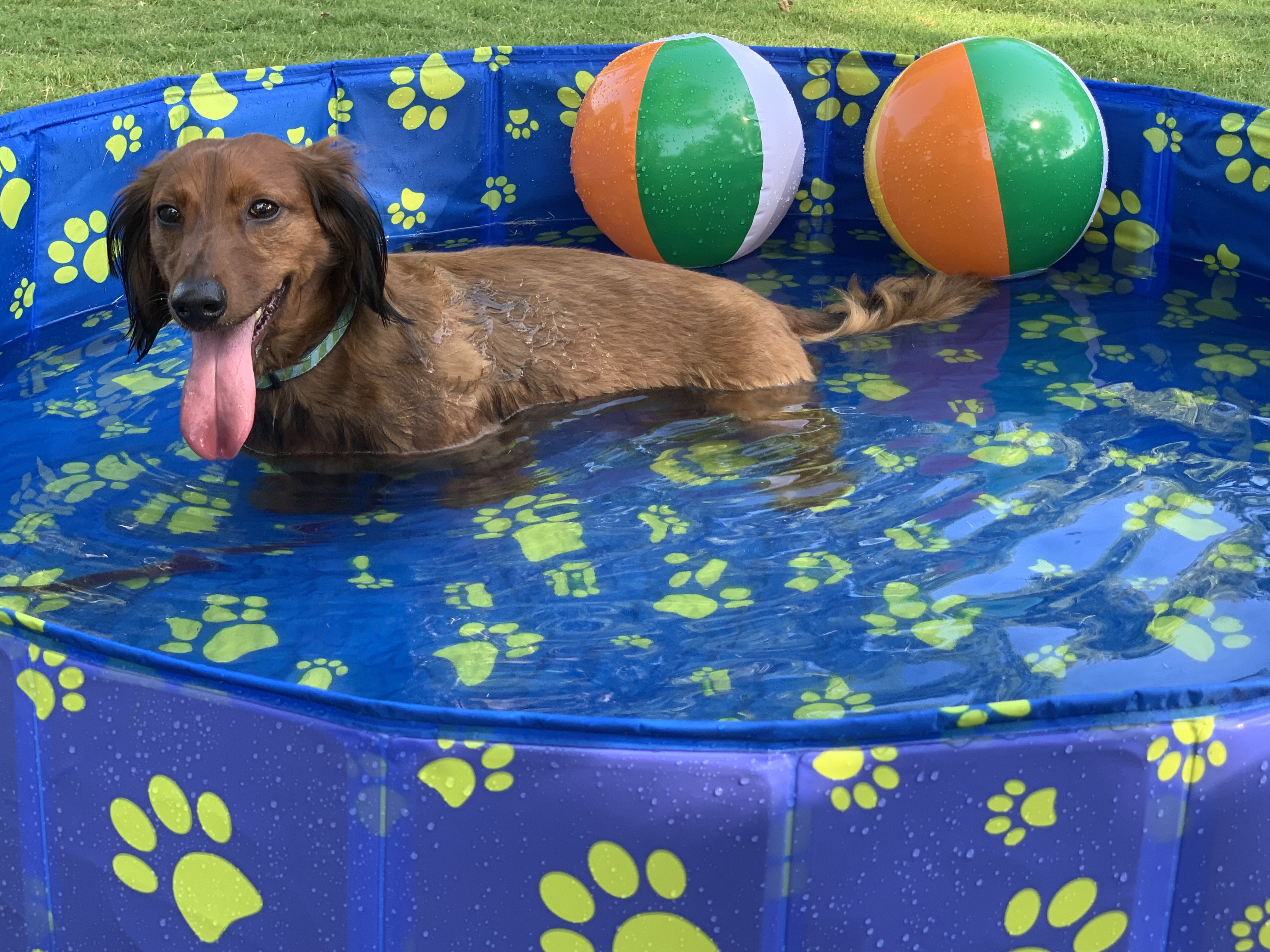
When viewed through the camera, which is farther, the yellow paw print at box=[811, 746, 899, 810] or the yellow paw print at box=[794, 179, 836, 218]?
the yellow paw print at box=[794, 179, 836, 218]

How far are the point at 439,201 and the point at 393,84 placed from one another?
0.54 m

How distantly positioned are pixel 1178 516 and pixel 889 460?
0.80 m

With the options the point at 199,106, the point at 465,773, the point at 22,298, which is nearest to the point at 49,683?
the point at 465,773

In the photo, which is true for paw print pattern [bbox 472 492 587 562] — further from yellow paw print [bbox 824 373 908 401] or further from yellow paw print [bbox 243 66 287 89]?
yellow paw print [bbox 243 66 287 89]

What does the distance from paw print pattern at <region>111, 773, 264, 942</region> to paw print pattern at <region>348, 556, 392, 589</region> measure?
117 cm

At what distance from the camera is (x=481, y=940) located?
74.9 inches

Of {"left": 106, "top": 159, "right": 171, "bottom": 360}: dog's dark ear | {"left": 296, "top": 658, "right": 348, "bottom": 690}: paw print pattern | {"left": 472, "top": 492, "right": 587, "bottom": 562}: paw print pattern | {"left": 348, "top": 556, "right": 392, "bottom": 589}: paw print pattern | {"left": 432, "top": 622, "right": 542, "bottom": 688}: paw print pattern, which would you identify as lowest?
{"left": 296, "top": 658, "right": 348, "bottom": 690}: paw print pattern

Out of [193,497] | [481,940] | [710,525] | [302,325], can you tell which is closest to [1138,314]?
[710,525]

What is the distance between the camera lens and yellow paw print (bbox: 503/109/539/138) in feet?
18.9

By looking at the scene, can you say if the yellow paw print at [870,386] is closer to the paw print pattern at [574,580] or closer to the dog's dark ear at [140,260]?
the paw print pattern at [574,580]

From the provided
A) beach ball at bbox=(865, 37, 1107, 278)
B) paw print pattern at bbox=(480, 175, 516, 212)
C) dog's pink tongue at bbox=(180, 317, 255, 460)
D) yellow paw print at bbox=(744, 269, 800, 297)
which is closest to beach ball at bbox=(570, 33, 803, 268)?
yellow paw print at bbox=(744, 269, 800, 297)

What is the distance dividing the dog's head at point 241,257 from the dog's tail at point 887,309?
1.68m

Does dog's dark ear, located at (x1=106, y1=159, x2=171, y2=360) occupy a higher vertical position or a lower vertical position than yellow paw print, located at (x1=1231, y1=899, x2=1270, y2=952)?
higher

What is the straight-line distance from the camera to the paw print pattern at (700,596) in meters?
3.06
